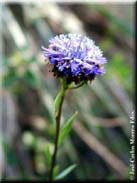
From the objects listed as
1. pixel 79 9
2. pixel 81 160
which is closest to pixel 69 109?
pixel 81 160

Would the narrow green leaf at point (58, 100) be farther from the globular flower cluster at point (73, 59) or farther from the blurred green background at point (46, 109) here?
the blurred green background at point (46, 109)

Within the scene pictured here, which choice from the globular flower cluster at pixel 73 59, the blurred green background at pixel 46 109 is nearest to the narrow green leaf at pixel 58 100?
the globular flower cluster at pixel 73 59

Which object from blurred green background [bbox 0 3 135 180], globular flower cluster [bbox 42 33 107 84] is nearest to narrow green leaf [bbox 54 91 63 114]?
globular flower cluster [bbox 42 33 107 84]

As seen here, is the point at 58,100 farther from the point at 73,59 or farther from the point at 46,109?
the point at 46,109

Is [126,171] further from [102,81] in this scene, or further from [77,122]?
[102,81]

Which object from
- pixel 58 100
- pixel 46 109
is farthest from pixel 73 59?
pixel 46 109

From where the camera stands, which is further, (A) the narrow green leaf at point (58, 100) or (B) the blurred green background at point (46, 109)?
(B) the blurred green background at point (46, 109)

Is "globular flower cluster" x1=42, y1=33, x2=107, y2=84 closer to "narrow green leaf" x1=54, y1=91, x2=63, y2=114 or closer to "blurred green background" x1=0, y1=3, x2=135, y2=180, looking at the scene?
"narrow green leaf" x1=54, y1=91, x2=63, y2=114
